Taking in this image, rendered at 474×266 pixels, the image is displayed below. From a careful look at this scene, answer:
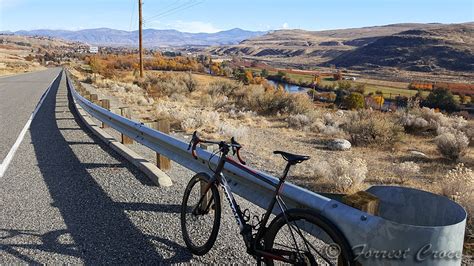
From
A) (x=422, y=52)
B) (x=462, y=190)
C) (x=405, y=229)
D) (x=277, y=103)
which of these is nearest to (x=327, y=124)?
(x=277, y=103)

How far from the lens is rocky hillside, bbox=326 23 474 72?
4500 inches

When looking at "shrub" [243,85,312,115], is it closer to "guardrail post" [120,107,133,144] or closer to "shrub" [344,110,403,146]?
"shrub" [344,110,403,146]

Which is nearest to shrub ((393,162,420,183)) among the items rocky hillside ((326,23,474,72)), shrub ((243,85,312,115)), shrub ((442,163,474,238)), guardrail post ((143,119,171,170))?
shrub ((442,163,474,238))

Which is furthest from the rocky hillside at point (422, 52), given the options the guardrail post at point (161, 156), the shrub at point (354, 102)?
the guardrail post at point (161, 156)

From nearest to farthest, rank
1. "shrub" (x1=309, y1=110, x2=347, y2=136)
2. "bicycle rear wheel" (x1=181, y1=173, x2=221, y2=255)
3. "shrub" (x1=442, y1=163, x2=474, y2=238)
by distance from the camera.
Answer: "bicycle rear wheel" (x1=181, y1=173, x2=221, y2=255), "shrub" (x1=442, y1=163, x2=474, y2=238), "shrub" (x1=309, y1=110, x2=347, y2=136)

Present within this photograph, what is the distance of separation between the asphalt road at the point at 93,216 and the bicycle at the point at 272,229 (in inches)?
8.1

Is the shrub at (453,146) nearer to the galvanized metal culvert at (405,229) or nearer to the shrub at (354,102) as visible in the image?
the galvanized metal culvert at (405,229)

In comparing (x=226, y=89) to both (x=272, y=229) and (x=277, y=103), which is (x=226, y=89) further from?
(x=272, y=229)

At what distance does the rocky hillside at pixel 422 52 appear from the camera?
375 feet

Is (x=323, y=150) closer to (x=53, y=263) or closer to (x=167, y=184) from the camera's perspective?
(x=167, y=184)

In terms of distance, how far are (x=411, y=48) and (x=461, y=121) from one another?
132 m

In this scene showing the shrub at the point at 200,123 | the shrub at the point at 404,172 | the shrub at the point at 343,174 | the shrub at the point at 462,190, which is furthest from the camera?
the shrub at the point at 200,123

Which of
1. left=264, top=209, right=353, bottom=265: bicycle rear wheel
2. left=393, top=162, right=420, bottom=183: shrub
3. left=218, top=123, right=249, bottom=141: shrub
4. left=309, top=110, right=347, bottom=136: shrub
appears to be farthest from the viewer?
left=309, top=110, right=347, bottom=136: shrub

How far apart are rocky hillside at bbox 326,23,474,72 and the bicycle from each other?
118325mm
